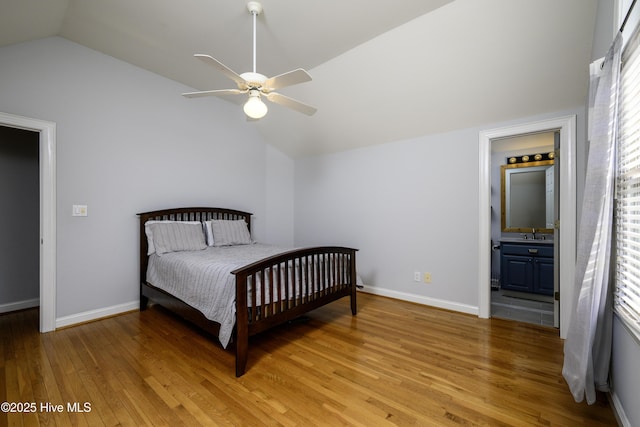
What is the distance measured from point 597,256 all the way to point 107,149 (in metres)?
4.27

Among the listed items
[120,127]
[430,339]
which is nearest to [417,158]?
[430,339]

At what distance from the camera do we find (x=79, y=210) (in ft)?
9.21

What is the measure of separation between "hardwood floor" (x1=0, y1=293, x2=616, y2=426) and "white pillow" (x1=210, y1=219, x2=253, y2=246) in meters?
1.09

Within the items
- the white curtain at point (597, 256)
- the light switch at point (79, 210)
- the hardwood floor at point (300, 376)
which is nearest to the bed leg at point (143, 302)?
the hardwood floor at point (300, 376)

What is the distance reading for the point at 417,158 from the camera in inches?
137

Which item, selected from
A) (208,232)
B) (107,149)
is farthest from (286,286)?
(107,149)

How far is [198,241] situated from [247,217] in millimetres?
1124

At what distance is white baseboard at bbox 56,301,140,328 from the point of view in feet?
8.87

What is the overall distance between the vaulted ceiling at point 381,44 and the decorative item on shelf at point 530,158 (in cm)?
200

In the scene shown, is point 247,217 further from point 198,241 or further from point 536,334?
point 536,334

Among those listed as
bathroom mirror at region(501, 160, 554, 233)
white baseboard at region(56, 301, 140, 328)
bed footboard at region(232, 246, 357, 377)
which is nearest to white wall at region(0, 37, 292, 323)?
white baseboard at region(56, 301, 140, 328)

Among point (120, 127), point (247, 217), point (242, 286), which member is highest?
point (120, 127)

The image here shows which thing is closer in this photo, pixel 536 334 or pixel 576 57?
pixel 576 57

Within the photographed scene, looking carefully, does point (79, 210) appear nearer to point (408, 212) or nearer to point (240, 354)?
point (240, 354)
